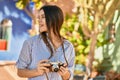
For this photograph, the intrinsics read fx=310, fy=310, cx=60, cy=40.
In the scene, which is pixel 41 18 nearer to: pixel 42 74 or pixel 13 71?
pixel 42 74

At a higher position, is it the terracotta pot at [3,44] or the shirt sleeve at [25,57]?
the shirt sleeve at [25,57]

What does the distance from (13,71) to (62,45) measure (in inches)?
122

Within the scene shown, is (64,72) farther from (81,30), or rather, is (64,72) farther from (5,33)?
(81,30)

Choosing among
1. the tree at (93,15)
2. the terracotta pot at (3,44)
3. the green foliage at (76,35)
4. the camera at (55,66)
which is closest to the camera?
the camera at (55,66)

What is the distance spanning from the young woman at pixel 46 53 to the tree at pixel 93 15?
12.8ft

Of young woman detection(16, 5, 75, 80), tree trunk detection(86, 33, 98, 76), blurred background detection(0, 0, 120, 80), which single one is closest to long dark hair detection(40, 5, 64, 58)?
young woman detection(16, 5, 75, 80)

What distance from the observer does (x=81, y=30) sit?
563cm

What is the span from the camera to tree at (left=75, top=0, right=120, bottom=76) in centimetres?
527

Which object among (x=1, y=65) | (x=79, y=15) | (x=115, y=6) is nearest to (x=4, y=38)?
(x=1, y=65)

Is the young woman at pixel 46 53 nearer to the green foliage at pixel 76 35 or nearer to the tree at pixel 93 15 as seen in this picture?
the tree at pixel 93 15

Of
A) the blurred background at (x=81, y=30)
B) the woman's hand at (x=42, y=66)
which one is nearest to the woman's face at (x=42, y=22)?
the woman's hand at (x=42, y=66)

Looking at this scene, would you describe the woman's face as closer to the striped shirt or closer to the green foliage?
the striped shirt

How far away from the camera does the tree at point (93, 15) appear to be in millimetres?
5273

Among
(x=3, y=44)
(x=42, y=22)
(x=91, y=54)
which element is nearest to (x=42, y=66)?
(x=42, y=22)
